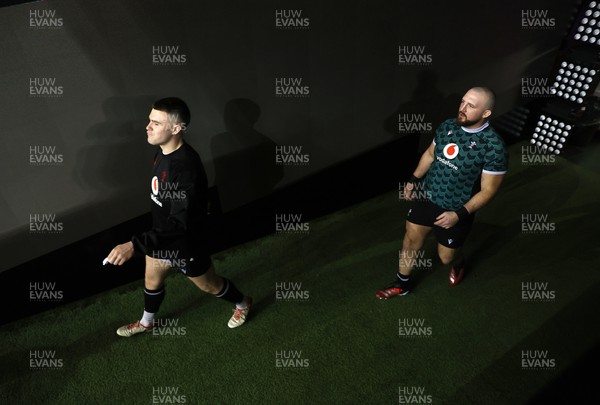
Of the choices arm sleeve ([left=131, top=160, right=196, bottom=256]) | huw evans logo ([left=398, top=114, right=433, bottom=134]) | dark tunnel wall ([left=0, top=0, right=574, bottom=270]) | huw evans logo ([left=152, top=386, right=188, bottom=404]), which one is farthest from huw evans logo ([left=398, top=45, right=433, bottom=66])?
huw evans logo ([left=152, top=386, right=188, bottom=404])

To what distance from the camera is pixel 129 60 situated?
2906mm

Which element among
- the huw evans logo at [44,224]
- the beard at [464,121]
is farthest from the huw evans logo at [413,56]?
the huw evans logo at [44,224]

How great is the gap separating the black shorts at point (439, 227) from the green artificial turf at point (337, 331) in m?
0.63

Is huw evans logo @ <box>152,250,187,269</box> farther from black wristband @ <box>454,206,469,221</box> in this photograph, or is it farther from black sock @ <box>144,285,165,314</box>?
black wristband @ <box>454,206,469,221</box>

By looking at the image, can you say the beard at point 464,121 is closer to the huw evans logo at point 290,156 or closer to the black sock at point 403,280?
the black sock at point 403,280

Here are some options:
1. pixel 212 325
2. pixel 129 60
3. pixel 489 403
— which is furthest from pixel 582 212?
pixel 129 60

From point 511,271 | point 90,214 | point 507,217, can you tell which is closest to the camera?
point 90,214

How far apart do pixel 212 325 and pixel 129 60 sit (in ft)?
6.88

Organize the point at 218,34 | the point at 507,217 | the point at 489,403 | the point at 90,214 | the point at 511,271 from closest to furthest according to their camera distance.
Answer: the point at 489,403 → the point at 218,34 → the point at 90,214 → the point at 511,271 → the point at 507,217

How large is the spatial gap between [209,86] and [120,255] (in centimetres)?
153

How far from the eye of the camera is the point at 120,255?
2.42m

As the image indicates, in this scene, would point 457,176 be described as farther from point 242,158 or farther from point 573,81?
point 573,81

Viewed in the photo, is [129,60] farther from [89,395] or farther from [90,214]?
[89,395]

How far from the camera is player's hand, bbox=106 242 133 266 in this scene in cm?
241
